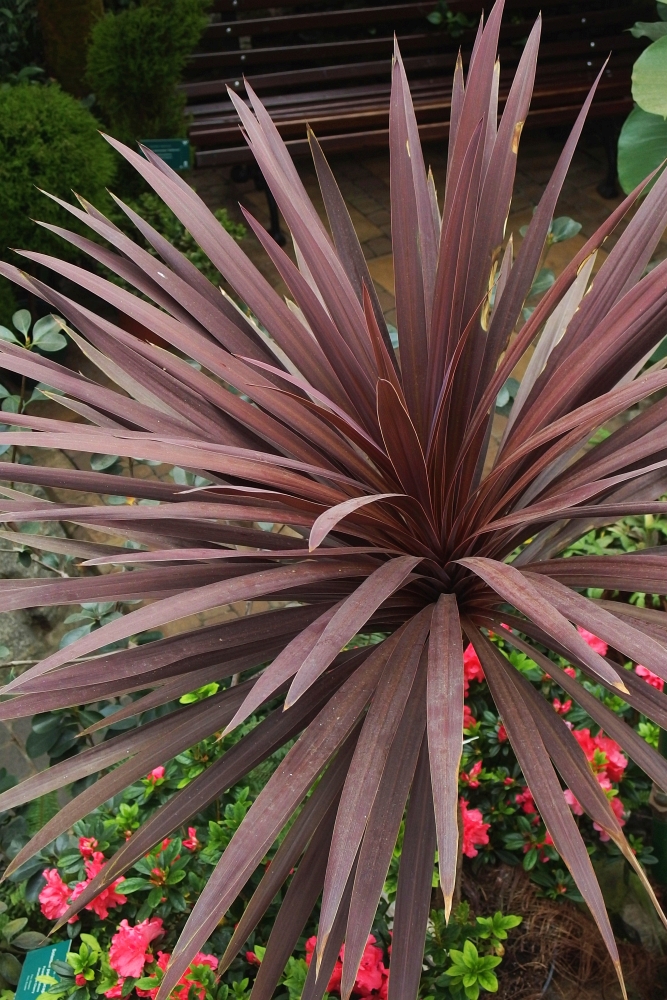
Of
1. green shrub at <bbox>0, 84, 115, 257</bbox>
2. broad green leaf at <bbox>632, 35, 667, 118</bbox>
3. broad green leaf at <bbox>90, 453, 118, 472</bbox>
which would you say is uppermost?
green shrub at <bbox>0, 84, 115, 257</bbox>

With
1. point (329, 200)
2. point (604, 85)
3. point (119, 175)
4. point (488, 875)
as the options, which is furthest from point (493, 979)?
point (604, 85)

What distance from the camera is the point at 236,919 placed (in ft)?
4.51

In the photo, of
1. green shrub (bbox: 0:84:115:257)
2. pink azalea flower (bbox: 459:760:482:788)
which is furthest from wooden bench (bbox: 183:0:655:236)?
pink azalea flower (bbox: 459:760:482:788)

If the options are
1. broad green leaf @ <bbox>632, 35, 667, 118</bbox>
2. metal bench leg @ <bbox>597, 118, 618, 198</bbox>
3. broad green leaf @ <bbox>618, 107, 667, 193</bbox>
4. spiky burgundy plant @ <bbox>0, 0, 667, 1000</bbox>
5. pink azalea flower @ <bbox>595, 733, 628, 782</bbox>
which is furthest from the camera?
metal bench leg @ <bbox>597, 118, 618, 198</bbox>

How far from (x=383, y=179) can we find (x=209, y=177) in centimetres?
84

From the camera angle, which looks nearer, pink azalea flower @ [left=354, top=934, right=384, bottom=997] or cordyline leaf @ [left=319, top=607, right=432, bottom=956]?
cordyline leaf @ [left=319, top=607, right=432, bottom=956]

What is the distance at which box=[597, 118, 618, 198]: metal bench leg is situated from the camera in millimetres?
3945

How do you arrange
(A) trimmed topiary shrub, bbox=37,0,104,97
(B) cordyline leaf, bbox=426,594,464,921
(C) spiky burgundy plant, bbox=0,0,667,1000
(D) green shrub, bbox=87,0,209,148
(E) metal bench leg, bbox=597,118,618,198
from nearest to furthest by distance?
(B) cordyline leaf, bbox=426,594,464,921, (C) spiky burgundy plant, bbox=0,0,667,1000, (D) green shrub, bbox=87,0,209,148, (A) trimmed topiary shrub, bbox=37,0,104,97, (E) metal bench leg, bbox=597,118,618,198

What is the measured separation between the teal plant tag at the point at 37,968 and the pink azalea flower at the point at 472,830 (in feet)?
Result: 2.05

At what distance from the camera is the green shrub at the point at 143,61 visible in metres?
2.92

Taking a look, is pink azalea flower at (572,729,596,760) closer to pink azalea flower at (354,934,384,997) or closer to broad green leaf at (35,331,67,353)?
pink azalea flower at (354,934,384,997)

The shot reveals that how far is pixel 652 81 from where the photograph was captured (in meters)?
1.79

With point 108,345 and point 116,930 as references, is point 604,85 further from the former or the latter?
point 116,930

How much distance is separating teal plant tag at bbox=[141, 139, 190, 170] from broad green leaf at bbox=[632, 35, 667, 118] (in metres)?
1.61
